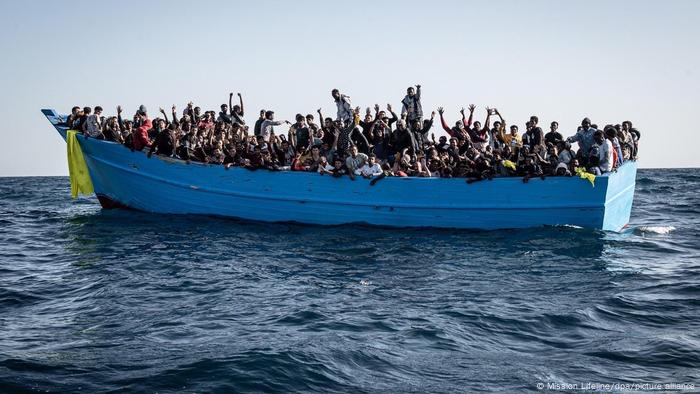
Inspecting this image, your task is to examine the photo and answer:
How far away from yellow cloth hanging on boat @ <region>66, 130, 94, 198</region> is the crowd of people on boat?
1.19 m

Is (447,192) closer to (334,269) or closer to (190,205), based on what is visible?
(334,269)

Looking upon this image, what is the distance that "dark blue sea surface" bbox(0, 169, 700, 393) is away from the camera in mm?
7219

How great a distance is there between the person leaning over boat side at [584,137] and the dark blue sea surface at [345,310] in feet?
6.60

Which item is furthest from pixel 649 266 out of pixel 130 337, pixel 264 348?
pixel 130 337

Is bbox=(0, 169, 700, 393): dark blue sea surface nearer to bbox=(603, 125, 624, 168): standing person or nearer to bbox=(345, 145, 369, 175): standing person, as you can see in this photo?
bbox=(345, 145, 369, 175): standing person

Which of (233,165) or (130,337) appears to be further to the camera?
(233,165)

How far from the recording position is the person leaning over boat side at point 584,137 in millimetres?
16016

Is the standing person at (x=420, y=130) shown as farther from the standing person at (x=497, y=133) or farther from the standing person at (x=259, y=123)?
the standing person at (x=259, y=123)

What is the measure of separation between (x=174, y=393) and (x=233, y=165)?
1084 cm

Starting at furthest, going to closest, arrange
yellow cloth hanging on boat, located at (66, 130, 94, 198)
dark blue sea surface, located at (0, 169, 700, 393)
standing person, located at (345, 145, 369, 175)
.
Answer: yellow cloth hanging on boat, located at (66, 130, 94, 198) < standing person, located at (345, 145, 369, 175) < dark blue sea surface, located at (0, 169, 700, 393)

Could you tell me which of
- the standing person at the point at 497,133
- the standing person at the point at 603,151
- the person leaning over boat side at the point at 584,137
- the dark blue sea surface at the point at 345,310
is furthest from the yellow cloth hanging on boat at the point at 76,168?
the standing person at the point at 603,151

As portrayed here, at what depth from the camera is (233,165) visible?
17.1m

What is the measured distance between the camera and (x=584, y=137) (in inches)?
634

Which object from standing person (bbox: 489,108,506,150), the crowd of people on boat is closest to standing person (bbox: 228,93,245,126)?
the crowd of people on boat
